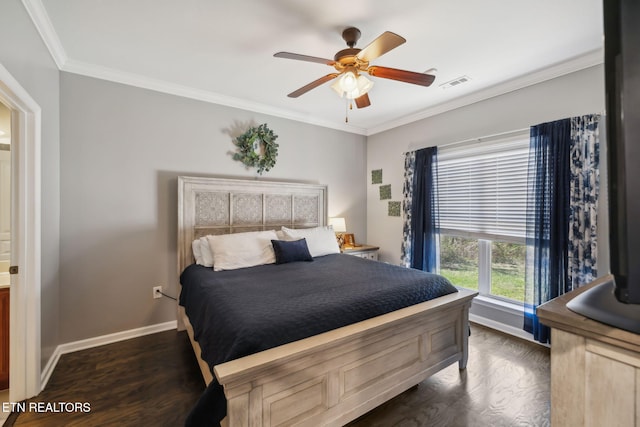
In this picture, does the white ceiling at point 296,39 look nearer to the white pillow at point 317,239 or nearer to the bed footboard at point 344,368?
the white pillow at point 317,239

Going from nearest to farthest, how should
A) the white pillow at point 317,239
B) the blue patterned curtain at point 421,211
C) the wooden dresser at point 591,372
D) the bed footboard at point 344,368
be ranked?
the wooden dresser at point 591,372
the bed footboard at point 344,368
the white pillow at point 317,239
the blue patterned curtain at point 421,211

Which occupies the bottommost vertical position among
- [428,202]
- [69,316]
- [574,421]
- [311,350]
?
[69,316]

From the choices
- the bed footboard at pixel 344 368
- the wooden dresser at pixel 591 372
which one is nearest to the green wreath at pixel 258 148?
the bed footboard at pixel 344 368

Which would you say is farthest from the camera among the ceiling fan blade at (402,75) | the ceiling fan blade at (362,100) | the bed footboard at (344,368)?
the ceiling fan blade at (362,100)

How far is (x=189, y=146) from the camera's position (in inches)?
121

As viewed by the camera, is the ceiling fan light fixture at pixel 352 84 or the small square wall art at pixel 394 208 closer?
the ceiling fan light fixture at pixel 352 84

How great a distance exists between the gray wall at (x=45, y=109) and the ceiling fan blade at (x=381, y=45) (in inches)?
80.5

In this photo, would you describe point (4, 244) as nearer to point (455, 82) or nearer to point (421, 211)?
point (421, 211)

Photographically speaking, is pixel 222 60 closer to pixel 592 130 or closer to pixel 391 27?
pixel 391 27

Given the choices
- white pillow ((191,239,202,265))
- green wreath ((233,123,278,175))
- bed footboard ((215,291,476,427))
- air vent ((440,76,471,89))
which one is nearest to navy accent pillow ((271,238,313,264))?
white pillow ((191,239,202,265))

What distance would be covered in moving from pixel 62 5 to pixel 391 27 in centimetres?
225

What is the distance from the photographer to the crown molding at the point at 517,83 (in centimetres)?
235

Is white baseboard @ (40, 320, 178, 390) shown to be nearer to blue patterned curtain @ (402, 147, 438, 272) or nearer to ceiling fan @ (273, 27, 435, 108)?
ceiling fan @ (273, 27, 435, 108)

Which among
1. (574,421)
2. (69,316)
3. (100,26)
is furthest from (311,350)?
(100,26)
